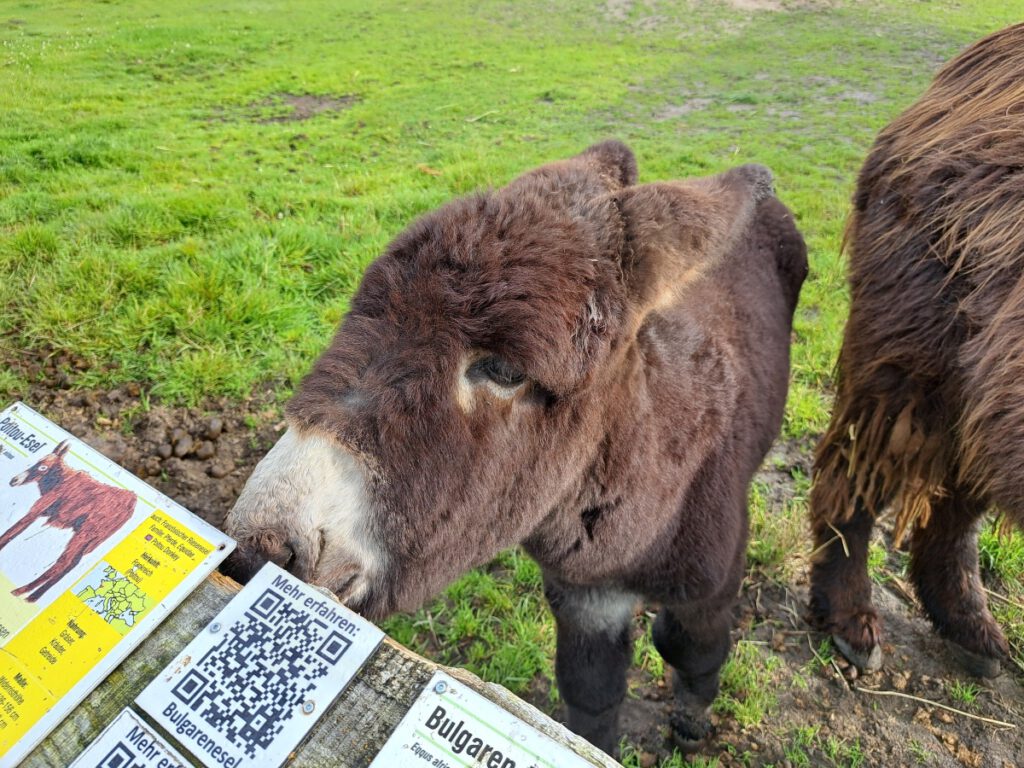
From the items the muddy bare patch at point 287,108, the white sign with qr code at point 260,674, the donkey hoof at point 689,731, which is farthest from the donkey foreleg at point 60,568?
the muddy bare patch at point 287,108

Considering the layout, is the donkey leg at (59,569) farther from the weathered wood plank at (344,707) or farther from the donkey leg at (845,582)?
the donkey leg at (845,582)

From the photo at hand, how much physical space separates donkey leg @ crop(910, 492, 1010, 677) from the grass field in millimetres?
295

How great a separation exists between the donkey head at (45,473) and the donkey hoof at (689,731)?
103 inches

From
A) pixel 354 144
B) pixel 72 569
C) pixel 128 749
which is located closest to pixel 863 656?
pixel 128 749

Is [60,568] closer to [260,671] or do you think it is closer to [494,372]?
[260,671]

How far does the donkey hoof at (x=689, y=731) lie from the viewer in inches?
110

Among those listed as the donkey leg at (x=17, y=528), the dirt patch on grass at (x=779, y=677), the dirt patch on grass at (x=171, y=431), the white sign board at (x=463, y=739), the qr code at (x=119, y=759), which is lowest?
the dirt patch on grass at (x=779, y=677)

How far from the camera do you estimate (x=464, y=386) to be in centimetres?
170

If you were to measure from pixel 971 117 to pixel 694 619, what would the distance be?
2.21 metres

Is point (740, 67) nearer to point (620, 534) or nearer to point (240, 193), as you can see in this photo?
point (240, 193)

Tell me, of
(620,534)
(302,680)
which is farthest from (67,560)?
(620,534)

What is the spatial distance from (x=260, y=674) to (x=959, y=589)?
3157mm

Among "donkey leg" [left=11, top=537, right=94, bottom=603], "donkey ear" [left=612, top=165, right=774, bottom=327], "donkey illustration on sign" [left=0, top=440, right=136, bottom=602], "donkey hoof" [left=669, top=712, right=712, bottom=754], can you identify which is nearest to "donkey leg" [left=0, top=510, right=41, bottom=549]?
"donkey illustration on sign" [left=0, top=440, right=136, bottom=602]

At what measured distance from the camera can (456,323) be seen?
160 cm
